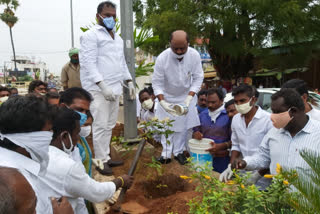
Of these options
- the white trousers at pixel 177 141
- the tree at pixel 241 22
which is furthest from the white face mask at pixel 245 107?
the tree at pixel 241 22

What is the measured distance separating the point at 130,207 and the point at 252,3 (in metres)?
9.45

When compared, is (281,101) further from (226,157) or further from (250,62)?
(250,62)

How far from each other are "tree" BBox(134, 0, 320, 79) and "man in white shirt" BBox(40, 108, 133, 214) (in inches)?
369

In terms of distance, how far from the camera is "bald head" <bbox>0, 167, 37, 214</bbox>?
0.88 meters

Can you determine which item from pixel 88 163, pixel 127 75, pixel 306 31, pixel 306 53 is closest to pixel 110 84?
pixel 127 75

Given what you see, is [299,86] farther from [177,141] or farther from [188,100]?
[177,141]

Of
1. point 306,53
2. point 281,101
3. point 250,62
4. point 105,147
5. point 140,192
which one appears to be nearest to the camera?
point 281,101

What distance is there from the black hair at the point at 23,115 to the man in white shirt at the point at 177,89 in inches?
88.3

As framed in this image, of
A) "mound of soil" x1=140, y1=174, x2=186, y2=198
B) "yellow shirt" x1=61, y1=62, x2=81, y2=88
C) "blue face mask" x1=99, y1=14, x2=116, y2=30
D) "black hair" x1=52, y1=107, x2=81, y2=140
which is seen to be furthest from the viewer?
"yellow shirt" x1=61, y1=62, x2=81, y2=88

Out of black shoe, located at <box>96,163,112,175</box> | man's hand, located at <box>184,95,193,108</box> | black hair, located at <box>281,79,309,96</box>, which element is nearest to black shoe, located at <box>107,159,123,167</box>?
black shoe, located at <box>96,163,112,175</box>

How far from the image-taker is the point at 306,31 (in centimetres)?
1051

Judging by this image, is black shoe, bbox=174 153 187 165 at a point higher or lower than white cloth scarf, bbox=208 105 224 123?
lower

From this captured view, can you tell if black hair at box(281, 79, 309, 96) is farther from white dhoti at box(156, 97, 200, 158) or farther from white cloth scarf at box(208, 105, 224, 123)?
white dhoti at box(156, 97, 200, 158)

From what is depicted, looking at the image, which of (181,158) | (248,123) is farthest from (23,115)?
(181,158)
